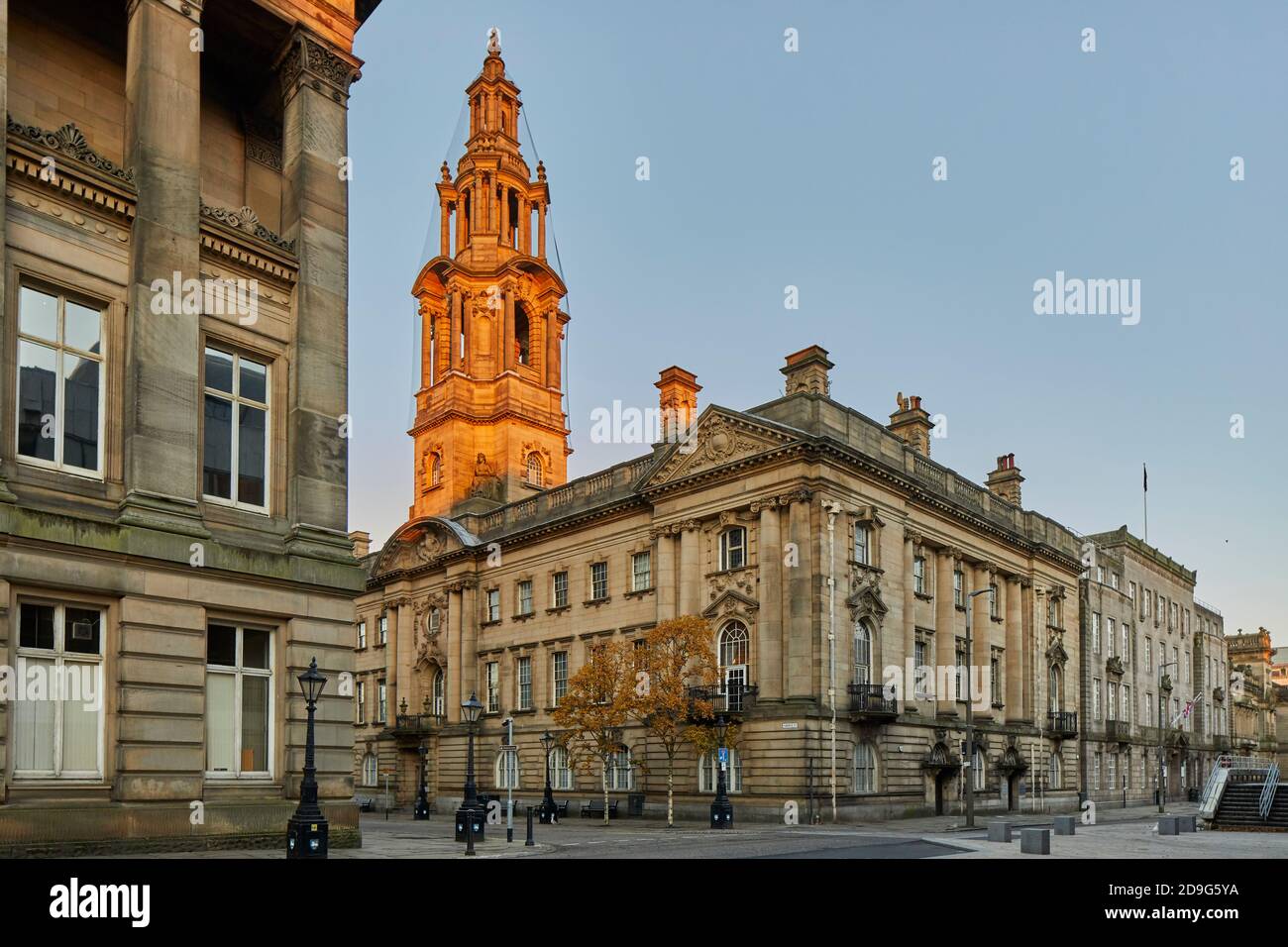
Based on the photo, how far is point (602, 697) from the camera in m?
48.7

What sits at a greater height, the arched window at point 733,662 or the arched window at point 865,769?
the arched window at point 733,662

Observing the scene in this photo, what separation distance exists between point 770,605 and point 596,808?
44.1 ft

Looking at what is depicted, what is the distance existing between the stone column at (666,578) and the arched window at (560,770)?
10511mm

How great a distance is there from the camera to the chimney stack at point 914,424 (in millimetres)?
59562

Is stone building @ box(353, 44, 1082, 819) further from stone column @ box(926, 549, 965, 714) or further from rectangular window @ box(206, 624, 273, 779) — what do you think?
rectangular window @ box(206, 624, 273, 779)

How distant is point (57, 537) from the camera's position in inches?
680

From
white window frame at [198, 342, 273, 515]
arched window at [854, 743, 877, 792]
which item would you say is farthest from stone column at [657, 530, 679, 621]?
white window frame at [198, 342, 273, 515]

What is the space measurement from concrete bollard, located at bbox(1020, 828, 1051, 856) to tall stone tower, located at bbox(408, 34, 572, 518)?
5482 cm

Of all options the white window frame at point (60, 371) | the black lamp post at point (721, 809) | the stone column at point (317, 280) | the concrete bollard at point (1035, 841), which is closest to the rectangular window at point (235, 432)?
the stone column at point (317, 280)

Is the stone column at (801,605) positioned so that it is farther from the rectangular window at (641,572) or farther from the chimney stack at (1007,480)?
the chimney stack at (1007,480)

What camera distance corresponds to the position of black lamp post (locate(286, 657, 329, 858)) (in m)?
18.4

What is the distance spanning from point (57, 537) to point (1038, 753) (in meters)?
56.7
